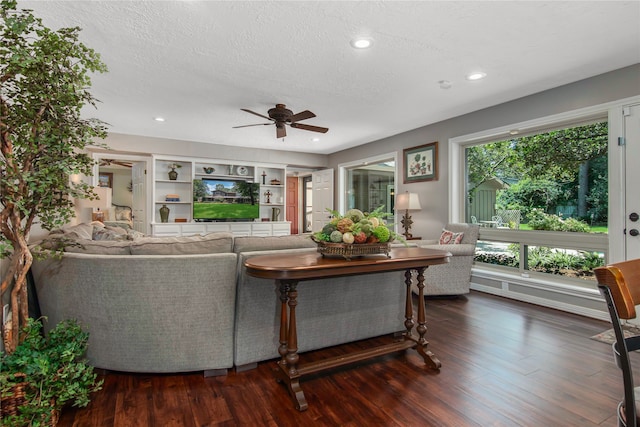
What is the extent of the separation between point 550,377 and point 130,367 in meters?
2.70

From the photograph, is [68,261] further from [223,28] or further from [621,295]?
[621,295]

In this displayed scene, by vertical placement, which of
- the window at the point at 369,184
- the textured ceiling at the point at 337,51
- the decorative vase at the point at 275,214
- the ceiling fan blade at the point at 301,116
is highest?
the textured ceiling at the point at 337,51

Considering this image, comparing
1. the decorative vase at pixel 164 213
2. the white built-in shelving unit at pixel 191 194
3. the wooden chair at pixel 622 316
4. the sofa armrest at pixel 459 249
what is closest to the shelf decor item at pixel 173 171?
the white built-in shelving unit at pixel 191 194

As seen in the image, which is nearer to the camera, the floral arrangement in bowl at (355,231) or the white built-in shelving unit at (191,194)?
the floral arrangement in bowl at (355,231)

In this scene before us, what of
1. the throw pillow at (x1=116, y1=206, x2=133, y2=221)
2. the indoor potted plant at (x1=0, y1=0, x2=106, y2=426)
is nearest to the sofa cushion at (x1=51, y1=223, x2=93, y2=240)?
the indoor potted plant at (x1=0, y1=0, x2=106, y2=426)

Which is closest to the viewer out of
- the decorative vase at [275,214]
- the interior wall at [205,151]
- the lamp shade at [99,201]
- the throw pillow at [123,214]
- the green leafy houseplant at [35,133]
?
the green leafy houseplant at [35,133]

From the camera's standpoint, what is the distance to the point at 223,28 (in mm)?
2393

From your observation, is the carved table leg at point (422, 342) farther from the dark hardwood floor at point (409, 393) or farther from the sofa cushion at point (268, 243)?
the sofa cushion at point (268, 243)

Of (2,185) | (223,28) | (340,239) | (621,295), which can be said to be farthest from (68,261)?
(621,295)

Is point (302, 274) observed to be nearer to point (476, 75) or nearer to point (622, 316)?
point (622, 316)

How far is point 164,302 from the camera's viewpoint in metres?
2.03

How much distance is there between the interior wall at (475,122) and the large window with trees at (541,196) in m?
0.32

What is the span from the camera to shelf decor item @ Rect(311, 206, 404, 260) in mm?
1950

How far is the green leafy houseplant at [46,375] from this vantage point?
149 centimetres
